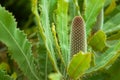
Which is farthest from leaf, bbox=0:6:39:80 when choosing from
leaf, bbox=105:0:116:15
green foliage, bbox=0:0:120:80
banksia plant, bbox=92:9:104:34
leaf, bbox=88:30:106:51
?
leaf, bbox=105:0:116:15

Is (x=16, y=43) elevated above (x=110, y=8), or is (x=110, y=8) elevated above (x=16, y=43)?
(x=16, y=43)

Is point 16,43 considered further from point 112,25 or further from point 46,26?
point 112,25

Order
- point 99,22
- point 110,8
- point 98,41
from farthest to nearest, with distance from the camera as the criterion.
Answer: point 110,8 < point 99,22 < point 98,41

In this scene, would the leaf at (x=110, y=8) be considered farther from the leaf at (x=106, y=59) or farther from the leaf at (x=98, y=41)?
the leaf at (x=106, y=59)

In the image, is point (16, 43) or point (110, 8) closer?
point (16, 43)

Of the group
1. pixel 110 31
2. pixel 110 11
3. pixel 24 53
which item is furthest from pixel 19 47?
pixel 110 11

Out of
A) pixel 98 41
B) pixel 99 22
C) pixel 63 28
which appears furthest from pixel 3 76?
pixel 99 22

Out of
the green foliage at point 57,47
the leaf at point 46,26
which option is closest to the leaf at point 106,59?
the green foliage at point 57,47
